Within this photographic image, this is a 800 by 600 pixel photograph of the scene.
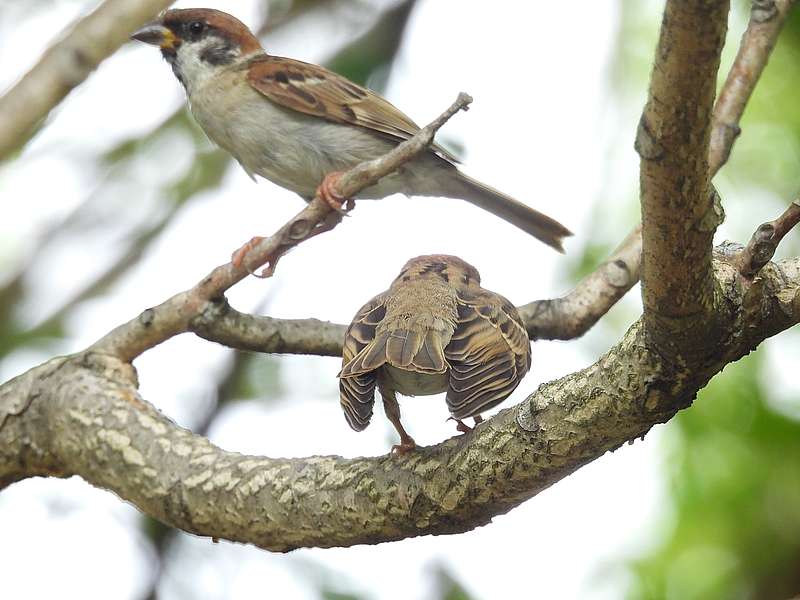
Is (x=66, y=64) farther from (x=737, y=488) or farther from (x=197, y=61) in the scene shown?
(x=737, y=488)

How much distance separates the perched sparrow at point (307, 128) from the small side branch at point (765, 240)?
3.31 meters

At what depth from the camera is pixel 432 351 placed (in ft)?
12.5

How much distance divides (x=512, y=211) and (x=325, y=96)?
49.6 inches

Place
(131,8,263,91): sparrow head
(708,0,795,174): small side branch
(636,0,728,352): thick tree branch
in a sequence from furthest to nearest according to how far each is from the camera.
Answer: (131,8,263,91): sparrow head
(708,0,795,174): small side branch
(636,0,728,352): thick tree branch

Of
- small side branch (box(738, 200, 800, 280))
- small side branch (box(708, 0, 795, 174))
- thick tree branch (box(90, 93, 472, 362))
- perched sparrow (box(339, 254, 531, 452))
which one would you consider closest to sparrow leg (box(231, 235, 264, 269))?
thick tree branch (box(90, 93, 472, 362))

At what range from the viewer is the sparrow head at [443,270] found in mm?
4688

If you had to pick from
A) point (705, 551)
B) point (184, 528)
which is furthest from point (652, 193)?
point (705, 551)

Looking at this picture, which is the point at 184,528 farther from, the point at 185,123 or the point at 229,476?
the point at 185,123

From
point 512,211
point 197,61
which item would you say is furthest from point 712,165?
point 197,61

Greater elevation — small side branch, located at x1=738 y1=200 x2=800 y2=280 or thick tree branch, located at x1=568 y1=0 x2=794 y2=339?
thick tree branch, located at x1=568 y1=0 x2=794 y2=339

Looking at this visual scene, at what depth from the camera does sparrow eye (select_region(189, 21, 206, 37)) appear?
656cm

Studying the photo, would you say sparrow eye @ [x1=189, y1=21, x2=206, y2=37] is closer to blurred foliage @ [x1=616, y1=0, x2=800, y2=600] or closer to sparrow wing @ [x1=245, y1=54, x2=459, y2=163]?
sparrow wing @ [x1=245, y1=54, x2=459, y2=163]

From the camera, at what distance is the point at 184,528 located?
13.5 ft

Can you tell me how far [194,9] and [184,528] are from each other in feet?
11.7
